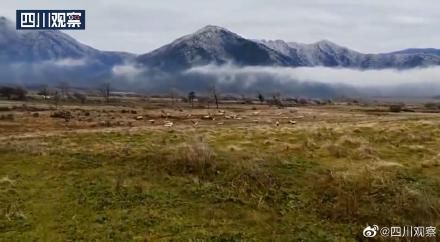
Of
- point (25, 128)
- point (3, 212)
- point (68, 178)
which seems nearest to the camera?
point (3, 212)

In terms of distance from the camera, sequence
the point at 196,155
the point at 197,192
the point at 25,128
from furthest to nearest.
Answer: the point at 25,128
the point at 196,155
the point at 197,192

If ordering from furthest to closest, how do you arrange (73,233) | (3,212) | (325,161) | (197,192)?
1. (325,161)
2. (197,192)
3. (3,212)
4. (73,233)

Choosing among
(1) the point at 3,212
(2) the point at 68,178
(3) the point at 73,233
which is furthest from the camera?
(2) the point at 68,178

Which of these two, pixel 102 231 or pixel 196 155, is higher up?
pixel 196 155

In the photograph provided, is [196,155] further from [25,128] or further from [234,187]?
[25,128]

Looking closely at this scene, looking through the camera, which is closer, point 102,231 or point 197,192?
point 102,231

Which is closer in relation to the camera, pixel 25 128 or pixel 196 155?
pixel 196 155

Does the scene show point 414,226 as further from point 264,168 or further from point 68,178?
point 68,178

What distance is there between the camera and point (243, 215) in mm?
18125

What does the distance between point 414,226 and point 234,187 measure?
23.8ft

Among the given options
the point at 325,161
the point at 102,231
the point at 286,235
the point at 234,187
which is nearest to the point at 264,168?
the point at 234,187

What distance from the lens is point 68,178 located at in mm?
22219

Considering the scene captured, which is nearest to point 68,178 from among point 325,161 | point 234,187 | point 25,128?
point 234,187

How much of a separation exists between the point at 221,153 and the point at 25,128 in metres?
23.3
